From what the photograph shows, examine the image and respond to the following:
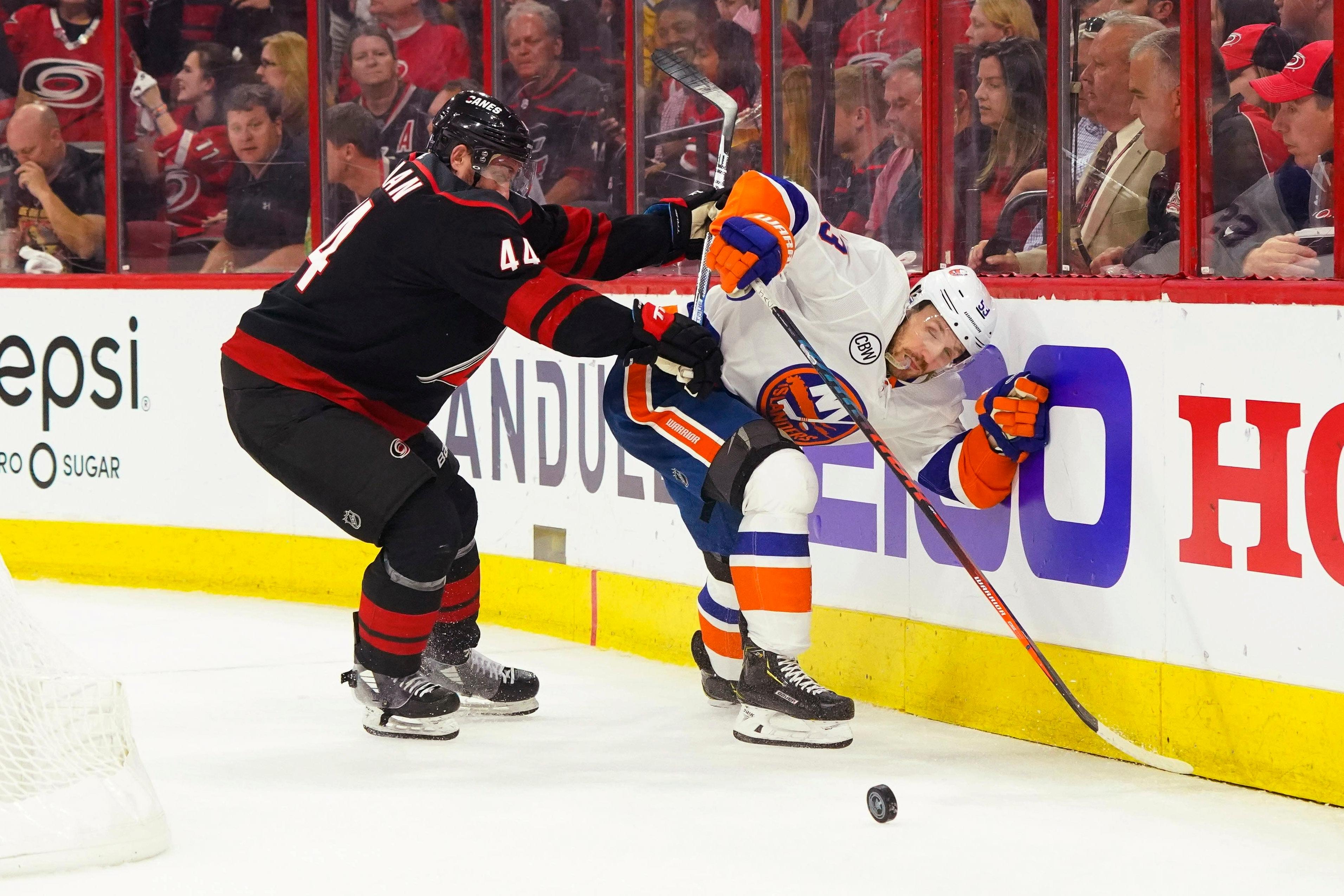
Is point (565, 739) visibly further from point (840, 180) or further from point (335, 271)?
point (840, 180)

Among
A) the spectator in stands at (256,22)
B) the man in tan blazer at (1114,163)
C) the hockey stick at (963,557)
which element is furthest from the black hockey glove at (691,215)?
the spectator in stands at (256,22)

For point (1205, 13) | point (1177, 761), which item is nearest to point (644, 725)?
point (1177, 761)

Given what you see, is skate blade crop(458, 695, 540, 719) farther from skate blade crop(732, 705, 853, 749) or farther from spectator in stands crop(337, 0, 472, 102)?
spectator in stands crop(337, 0, 472, 102)

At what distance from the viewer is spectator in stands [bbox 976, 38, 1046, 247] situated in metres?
3.68

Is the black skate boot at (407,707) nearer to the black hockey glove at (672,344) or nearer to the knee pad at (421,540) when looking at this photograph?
the knee pad at (421,540)

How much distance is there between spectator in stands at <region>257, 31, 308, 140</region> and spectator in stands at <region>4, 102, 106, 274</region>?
2.42 feet

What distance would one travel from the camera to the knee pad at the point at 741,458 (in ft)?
11.2

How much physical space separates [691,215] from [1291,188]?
1.25 m

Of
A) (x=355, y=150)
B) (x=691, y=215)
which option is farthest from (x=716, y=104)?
(x=355, y=150)

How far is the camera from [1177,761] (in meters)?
3.14

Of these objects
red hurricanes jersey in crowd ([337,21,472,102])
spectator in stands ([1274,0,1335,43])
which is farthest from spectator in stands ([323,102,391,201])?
spectator in stands ([1274,0,1335,43])

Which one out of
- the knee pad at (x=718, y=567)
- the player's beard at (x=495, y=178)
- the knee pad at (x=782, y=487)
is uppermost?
the player's beard at (x=495, y=178)

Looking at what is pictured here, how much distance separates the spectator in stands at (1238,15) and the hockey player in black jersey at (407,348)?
1119mm

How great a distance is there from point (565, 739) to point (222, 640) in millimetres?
1537
